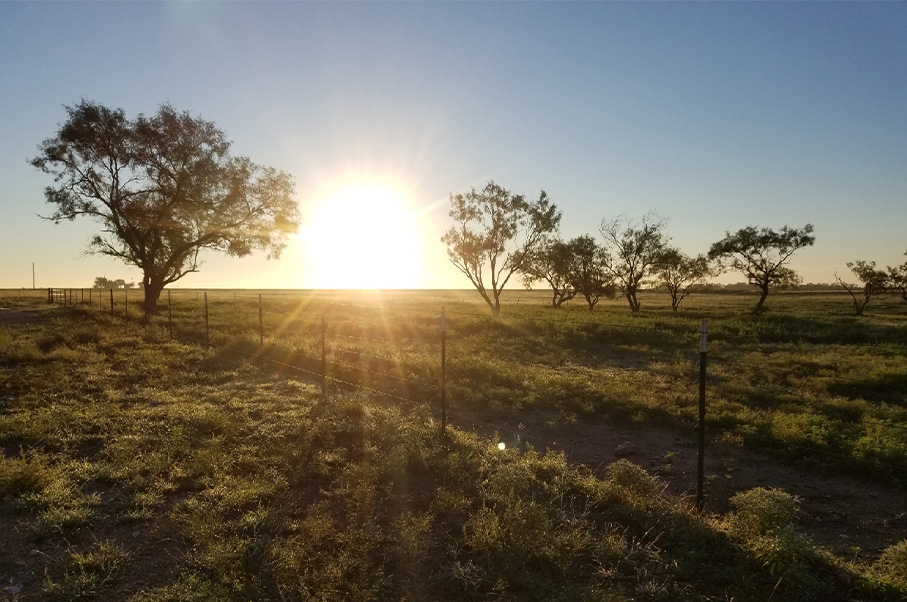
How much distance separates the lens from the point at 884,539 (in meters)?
6.41

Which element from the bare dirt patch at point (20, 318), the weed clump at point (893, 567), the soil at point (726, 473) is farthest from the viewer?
the bare dirt patch at point (20, 318)

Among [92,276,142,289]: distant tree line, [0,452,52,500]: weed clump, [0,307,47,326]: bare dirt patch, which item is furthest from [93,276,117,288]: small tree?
[0,452,52,500]: weed clump

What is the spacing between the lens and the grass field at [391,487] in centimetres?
515

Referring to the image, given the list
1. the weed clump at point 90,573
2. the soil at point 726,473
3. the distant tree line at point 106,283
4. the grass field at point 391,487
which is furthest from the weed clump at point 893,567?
the distant tree line at point 106,283

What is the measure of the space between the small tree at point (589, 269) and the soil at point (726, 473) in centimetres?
5355

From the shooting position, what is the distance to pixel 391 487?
7.45 metres

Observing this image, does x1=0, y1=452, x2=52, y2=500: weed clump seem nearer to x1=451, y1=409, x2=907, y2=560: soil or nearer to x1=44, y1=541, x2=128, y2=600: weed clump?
x1=44, y1=541, x2=128, y2=600: weed clump

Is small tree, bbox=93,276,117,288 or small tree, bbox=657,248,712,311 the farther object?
small tree, bbox=93,276,117,288

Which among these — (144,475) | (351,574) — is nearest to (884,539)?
(351,574)

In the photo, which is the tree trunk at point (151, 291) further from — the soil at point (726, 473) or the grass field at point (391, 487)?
the soil at point (726, 473)

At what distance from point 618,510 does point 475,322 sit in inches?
1057

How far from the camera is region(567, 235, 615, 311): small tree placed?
207 ft

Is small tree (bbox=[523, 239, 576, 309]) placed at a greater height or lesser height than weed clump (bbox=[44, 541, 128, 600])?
greater

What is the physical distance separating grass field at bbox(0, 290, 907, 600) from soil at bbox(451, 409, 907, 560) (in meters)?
0.25
